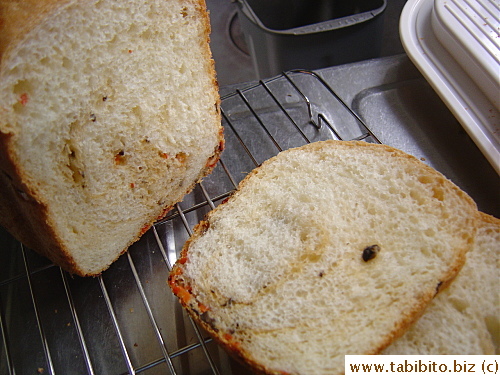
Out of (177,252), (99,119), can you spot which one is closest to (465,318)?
(177,252)

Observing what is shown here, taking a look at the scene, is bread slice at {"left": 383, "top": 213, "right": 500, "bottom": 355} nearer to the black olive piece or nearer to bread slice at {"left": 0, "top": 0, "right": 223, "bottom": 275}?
the black olive piece

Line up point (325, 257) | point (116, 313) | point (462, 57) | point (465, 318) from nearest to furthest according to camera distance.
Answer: point (465, 318) → point (325, 257) → point (116, 313) → point (462, 57)

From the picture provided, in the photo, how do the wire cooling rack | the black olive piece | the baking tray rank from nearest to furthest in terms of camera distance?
the black olive piece, the wire cooling rack, the baking tray

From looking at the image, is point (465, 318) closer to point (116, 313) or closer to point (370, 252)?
point (370, 252)

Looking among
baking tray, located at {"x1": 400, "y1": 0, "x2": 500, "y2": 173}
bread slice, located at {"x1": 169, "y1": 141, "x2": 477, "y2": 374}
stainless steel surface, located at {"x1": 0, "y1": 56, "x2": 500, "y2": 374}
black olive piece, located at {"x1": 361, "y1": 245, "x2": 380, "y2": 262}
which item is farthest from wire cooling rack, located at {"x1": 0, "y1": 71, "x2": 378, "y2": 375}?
black olive piece, located at {"x1": 361, "y1": 245, "x2": 380, "y2": 262}

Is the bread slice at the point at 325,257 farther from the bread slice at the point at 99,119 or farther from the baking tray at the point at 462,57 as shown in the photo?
the baking tray at the point at 462,57

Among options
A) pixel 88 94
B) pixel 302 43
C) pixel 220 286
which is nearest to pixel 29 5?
pixel 88 94

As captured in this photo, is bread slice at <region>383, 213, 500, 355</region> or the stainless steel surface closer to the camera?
bread slice at <region>383, 213, 500, 355</region>
